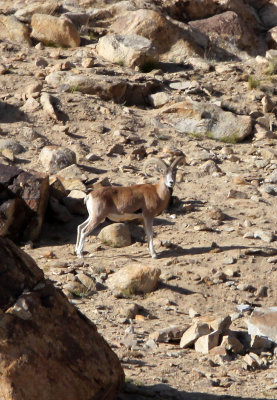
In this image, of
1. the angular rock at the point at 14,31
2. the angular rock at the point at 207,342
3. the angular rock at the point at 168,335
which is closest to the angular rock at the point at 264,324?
the angular rock at the point at 207,342

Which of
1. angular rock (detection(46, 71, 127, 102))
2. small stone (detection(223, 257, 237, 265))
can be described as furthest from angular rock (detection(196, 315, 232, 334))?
angular rock (detection(46, 71, 127, 102))

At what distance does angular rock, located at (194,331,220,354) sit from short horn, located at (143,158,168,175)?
554 cm

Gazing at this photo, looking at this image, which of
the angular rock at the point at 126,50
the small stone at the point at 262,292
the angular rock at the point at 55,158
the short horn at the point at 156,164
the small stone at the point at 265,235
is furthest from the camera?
the angular rock at the point at 126,50

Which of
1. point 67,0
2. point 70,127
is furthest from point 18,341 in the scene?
point 67,0

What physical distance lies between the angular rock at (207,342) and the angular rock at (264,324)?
65cm

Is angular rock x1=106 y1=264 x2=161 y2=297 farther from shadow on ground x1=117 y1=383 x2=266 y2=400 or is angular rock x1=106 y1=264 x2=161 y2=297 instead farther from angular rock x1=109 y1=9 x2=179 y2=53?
angular rock x1=109 y1=9 x2=179 y2=53

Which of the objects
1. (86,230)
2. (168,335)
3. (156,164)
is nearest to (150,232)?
(86,230)

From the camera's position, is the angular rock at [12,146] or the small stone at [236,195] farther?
the angular rock at [12,146]

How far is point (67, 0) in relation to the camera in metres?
22.9

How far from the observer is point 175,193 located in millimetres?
15133

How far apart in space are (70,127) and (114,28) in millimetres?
5766

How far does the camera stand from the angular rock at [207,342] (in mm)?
9156

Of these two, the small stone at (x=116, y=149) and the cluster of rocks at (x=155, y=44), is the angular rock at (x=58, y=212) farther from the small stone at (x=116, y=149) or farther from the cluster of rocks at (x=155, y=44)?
the cluster of rocks at (x=155, y=44)

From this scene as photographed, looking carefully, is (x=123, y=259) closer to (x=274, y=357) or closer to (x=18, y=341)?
(x=274, y=357)
